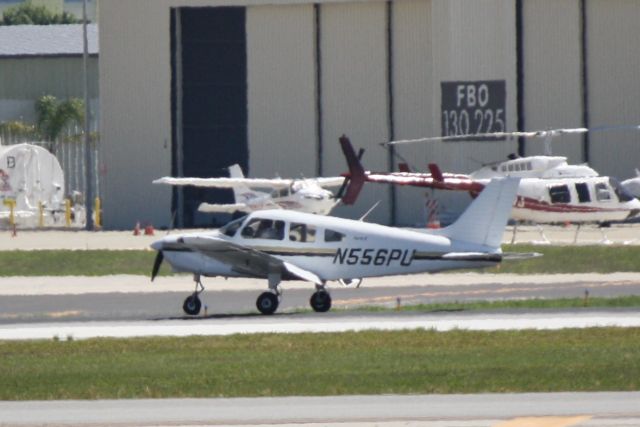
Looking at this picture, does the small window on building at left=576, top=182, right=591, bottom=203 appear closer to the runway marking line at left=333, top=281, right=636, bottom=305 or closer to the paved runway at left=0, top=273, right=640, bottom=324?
the paved runway at left=0, top=273, right=640, bottom=324

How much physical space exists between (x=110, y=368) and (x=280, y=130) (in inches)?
1764

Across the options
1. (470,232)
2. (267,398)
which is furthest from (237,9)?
(267,398)

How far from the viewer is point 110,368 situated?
18906 millimetres

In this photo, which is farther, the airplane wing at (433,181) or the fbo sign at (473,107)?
the fbo sign at (473,107)

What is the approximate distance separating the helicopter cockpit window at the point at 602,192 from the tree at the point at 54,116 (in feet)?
152

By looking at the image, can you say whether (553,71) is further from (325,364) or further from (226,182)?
(325,364)

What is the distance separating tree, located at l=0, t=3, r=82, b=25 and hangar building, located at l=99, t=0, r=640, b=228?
78.0 meters

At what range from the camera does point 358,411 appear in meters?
14.7

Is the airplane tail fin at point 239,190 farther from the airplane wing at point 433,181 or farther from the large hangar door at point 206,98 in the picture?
the airplane wing at point 433,181

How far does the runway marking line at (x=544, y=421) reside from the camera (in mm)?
13727

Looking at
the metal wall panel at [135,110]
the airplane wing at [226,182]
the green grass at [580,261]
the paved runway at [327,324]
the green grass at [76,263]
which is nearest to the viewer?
the paved runway at [327,324]

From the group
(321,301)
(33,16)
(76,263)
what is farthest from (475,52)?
(33,16)

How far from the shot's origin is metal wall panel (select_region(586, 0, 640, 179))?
5850 cm

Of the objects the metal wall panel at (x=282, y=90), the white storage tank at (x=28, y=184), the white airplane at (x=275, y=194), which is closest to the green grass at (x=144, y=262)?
the white airplane at (x=275, y=194)
